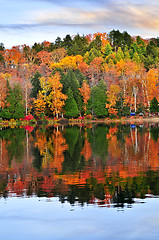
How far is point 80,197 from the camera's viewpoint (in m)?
15.7

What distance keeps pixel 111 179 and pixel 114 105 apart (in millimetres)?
67710

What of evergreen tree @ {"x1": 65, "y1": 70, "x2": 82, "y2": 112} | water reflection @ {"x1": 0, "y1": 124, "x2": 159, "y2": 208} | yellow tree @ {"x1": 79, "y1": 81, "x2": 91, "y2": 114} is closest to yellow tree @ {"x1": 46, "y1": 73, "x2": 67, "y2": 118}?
evergreen tree @ {"x1": 65, "y1": 70, "x2": 82, "y2": 112}

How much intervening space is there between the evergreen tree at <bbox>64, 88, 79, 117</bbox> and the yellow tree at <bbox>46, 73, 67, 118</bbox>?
1.49 metres

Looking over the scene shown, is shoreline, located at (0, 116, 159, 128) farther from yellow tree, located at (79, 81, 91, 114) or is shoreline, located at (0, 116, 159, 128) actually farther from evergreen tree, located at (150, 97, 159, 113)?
yellow tree, located at (79, 81, 91, 114)

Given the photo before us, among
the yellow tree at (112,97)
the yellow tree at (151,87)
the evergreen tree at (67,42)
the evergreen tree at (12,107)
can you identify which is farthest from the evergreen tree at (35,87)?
the evergreen tree at (67,42)

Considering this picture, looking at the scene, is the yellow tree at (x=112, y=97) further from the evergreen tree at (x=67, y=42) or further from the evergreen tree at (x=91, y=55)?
the evergreen tree at (x=67, y=42)

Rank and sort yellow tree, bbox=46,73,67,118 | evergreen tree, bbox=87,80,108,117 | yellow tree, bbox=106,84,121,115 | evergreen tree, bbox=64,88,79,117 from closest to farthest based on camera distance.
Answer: yellow tree, bbox=46,73,67,118 → evergreen tree, bbox=64,88,79,117 → yellow tree, bbox=106,84,121,115 → evergreen tree, bbox=87,80,108,117

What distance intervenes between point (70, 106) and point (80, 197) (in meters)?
70.0

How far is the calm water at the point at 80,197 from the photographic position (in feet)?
39.1

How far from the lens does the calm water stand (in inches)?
469

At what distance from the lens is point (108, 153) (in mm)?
30203

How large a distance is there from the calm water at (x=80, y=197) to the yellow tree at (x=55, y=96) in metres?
54.6

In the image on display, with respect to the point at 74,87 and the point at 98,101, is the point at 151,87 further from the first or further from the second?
the point at 74,87

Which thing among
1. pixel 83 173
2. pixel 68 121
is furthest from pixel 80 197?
pixel 68 121
